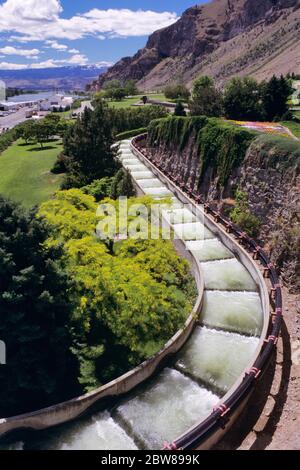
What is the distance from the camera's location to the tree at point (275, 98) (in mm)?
43594

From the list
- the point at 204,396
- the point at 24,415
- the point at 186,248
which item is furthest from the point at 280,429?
the point at 186,248

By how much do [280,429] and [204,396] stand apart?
290 cm

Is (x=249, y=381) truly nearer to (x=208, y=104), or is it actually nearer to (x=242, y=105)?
(x=242, y=105)

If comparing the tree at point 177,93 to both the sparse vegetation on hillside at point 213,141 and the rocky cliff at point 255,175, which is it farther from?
the rocky cliff at point 255,175

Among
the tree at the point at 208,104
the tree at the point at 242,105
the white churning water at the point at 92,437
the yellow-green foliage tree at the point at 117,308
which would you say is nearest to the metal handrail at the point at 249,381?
the white churning water at the point at 92,437

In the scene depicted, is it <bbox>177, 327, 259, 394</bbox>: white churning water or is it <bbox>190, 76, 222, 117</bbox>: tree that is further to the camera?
<bbox>190, 76, 222, 117</bbox>: tree

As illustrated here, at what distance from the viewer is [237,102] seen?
44.9 m

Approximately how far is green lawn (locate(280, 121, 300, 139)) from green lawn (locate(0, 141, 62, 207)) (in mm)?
25109

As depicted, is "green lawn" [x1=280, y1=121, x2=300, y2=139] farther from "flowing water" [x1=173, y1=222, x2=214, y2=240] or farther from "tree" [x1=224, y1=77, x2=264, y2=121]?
"flowing water" [x1=173, y1=222, x2=214, y2=240]

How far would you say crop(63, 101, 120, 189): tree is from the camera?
121 feet

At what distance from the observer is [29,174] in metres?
48.7

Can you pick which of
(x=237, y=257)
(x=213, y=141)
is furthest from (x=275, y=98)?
(x=237, y=257)

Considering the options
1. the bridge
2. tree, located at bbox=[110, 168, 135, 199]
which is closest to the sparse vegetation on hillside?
tree, located at bbox=[110, 168, 135, 199]

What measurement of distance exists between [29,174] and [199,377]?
40020 millimetres
